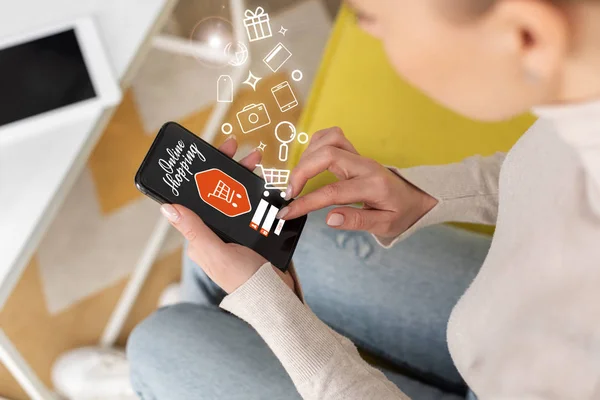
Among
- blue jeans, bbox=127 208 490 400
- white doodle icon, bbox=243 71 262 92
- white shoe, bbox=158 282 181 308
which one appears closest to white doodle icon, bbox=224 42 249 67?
white doodle icon, bbox=243 71 262 92

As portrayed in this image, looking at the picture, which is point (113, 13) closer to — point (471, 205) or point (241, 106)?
point (241, 106)

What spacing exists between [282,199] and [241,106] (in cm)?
9

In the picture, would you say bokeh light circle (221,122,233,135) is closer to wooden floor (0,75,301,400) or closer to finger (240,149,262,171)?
finger (240,149,262,171)

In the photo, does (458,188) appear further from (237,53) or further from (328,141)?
(237,53)

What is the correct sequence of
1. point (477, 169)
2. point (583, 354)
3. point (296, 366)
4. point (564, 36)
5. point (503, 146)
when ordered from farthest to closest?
point (503, 146) < point (477, 169) < point (296, 366) < point (583, 354) < point (564, 36)

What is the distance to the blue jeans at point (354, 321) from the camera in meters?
0.58

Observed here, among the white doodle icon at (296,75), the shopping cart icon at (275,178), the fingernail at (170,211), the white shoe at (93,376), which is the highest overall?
the white doodle icon at (296,75)

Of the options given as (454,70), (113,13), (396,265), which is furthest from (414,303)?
(113,13)

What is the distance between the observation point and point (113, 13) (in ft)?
2.30

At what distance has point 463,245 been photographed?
2.10 feet

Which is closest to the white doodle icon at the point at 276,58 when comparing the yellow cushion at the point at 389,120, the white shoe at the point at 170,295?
the yellow cushion at the point at 389,120

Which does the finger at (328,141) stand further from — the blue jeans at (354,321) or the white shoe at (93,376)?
the white shoe at (93,376)

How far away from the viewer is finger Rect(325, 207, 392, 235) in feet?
1.63

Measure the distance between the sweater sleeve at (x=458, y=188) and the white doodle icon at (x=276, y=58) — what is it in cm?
18
